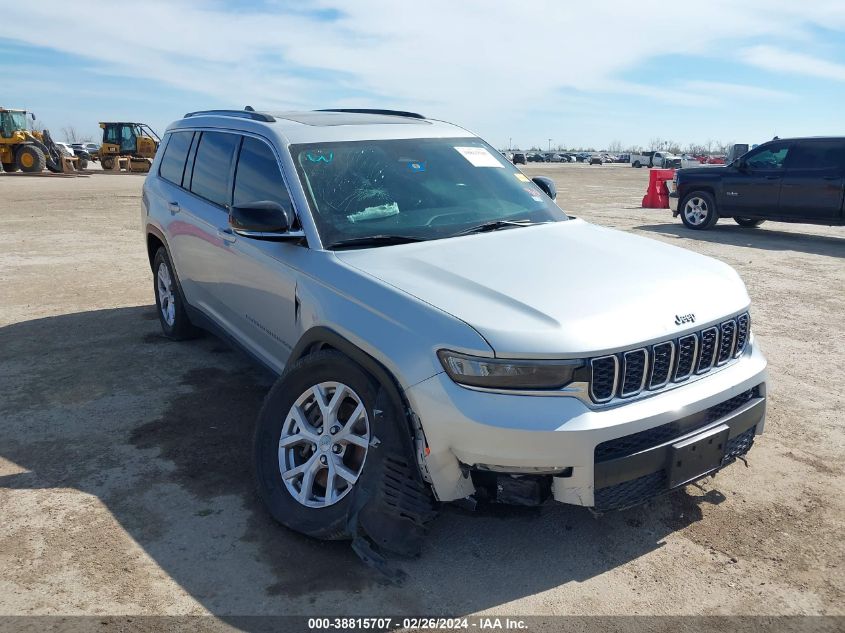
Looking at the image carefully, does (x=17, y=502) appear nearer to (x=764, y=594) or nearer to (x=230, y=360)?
(x=230, y=360)

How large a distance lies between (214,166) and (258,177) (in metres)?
0.93

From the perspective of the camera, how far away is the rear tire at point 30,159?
3250 centimetres

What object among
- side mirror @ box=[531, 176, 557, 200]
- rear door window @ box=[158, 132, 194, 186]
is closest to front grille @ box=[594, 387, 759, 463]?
side mirror @ box=[531, 176, 557, 200]

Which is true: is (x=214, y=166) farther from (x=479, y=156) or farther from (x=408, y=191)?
(x=479, y=156)

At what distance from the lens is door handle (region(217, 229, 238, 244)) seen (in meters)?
4.51

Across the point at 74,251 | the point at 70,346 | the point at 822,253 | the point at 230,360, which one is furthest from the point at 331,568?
the point at 822,253

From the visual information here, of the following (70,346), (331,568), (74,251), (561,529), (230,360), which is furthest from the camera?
(74,251)

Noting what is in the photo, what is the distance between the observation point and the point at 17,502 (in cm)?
363

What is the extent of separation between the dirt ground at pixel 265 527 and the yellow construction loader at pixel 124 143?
35.5 metres

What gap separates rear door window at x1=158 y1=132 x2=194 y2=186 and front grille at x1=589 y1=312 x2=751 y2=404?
4.17 metres

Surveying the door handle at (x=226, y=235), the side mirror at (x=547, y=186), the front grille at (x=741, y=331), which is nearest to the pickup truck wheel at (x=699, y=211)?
the side mirror at (x=547, y=186)

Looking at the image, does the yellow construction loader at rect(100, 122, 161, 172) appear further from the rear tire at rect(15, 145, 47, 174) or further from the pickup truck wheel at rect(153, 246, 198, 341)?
the pickup truck wheel at rect(153, 246, 198, 341)

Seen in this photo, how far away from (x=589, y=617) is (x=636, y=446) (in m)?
0.69

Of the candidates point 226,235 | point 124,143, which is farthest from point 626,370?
point 124,143
